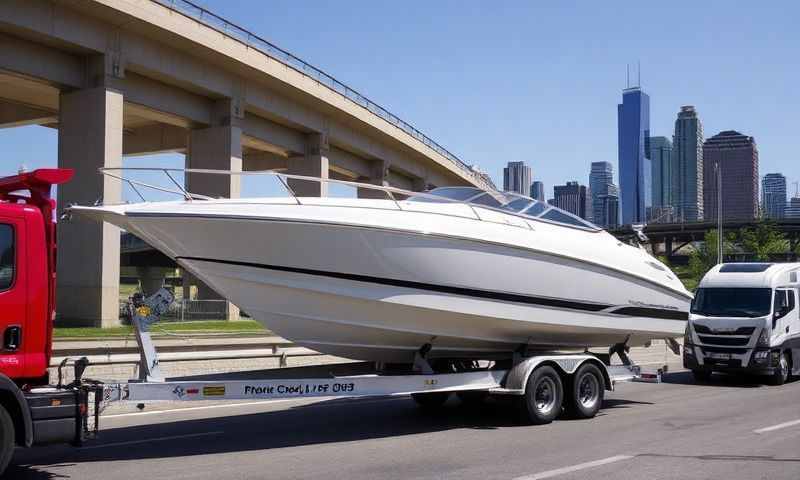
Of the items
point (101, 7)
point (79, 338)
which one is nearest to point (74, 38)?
point (101, 7)

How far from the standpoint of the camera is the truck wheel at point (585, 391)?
11.5 metres

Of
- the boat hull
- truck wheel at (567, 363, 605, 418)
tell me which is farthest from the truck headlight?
the boat hull

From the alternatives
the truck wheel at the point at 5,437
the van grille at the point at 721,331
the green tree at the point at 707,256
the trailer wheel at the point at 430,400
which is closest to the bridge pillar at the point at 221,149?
the van grille at the point at 721,331

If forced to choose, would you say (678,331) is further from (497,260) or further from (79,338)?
(79,338)

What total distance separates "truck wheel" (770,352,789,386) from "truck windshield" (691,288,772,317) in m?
1.08

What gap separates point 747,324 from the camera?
1627 centimetres

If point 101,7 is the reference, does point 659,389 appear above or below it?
below

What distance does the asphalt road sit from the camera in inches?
309

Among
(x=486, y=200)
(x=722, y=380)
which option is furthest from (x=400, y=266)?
(x=722, y=380)

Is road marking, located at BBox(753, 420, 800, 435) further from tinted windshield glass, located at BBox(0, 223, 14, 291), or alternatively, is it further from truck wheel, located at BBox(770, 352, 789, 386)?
tinted windshield glass, located at BBox(0, 223, 14, 291)

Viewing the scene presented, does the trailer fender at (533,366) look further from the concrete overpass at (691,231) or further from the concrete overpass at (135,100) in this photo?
the concrete overpass at (691,231)

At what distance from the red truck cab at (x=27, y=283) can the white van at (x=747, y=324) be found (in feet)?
39.6

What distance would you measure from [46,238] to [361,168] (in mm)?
40286

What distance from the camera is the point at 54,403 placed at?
716 centimetres
